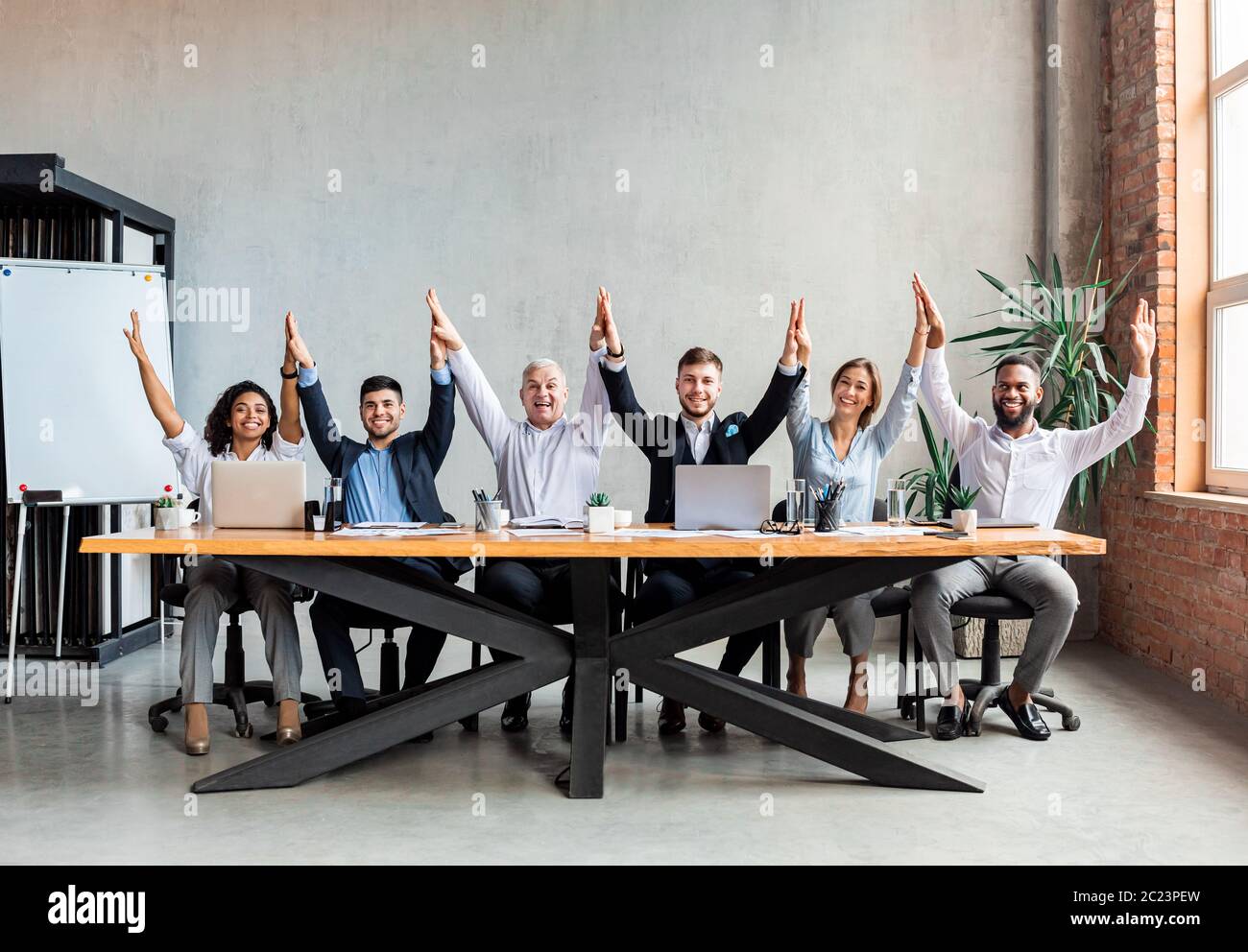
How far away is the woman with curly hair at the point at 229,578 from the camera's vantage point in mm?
3652

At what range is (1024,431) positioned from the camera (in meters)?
4.32

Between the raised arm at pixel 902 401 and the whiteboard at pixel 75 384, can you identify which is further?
the whiteboard at pixel 75 384

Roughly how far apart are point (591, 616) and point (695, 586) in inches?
26.8

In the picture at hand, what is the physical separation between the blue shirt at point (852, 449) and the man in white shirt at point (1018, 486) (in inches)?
7.4

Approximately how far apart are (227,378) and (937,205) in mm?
4149

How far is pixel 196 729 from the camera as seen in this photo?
3635 mm

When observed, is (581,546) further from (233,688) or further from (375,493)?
(233,688)

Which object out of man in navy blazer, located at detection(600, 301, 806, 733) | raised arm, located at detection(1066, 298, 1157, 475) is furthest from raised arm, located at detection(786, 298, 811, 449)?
raised arm, located at detection(1066, 298, 1157, 475)

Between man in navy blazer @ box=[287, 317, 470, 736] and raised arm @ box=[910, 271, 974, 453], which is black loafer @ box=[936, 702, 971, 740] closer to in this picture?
raised arm @ box=[910, 271, 974, 453]

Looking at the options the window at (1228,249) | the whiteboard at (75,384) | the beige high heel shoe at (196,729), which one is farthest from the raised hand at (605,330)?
the window at (1228,249)

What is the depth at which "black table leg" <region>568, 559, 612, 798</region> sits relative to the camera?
318cm

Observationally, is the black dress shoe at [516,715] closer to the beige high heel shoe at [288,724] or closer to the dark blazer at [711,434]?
the beige high heel shoe at [288,724]

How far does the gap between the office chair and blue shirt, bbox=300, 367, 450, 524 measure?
1.24 feet

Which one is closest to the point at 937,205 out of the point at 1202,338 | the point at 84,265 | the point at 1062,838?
the point at 1202,338
